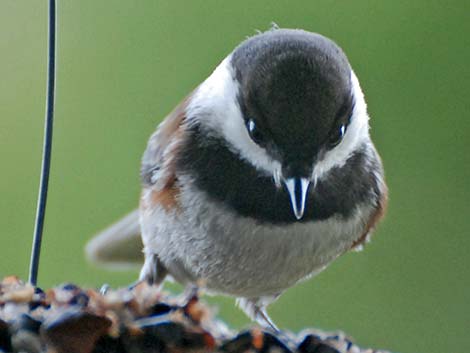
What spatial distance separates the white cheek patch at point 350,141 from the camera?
207cm

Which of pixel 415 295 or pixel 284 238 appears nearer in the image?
pixel 284 238

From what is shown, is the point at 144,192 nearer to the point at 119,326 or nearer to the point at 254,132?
the point at 254,132

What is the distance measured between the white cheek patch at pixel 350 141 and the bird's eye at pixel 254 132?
0.13 m

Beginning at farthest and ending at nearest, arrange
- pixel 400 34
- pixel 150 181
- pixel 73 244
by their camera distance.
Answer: pixel 73 244 → pixel 400 34 → pixel 150 181

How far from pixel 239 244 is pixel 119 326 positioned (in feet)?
2.26

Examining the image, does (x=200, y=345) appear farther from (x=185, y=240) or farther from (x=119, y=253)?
(x=119, y=253)

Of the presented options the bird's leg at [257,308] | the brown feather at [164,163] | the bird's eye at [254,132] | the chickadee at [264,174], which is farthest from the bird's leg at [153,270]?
the bird's eye at [254,132]

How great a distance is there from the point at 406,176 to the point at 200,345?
172cm

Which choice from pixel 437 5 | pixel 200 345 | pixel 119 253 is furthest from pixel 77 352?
pixel 437 5

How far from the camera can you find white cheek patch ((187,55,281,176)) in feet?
6.80

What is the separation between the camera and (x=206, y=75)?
3002mm

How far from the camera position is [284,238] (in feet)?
7.04

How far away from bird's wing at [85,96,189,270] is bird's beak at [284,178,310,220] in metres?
0.36

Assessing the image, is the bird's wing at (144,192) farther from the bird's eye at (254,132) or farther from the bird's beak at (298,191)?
the bird's beak at (298,191)
